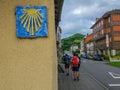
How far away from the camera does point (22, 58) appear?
445 cm

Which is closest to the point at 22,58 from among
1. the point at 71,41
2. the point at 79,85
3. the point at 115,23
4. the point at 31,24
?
the point at 31,24

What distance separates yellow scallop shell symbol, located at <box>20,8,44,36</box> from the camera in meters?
4.47

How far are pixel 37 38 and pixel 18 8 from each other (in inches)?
19.6

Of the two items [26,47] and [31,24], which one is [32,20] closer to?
[31,24]

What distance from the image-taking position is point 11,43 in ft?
14.7

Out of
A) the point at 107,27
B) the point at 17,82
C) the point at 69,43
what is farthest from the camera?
the point at 69,43

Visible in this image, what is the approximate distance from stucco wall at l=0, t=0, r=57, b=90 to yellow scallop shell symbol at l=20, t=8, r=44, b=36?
11cm

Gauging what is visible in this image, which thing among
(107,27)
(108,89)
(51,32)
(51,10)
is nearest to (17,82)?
(51,32)

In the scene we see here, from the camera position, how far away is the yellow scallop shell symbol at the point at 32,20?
4.47 metres

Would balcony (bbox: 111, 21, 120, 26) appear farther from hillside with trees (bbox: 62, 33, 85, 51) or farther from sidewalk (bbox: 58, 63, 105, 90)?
hillside with trees (bbox: 62, 33, 85, 51)

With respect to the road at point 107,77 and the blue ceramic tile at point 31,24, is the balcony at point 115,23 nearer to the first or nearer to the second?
the road at point 107,77

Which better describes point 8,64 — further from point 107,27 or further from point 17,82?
point 107,27

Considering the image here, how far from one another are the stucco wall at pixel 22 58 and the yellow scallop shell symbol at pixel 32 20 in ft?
Result: 0.37

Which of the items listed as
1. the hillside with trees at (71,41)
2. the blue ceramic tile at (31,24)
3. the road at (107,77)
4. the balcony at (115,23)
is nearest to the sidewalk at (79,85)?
the road at (107,77)
